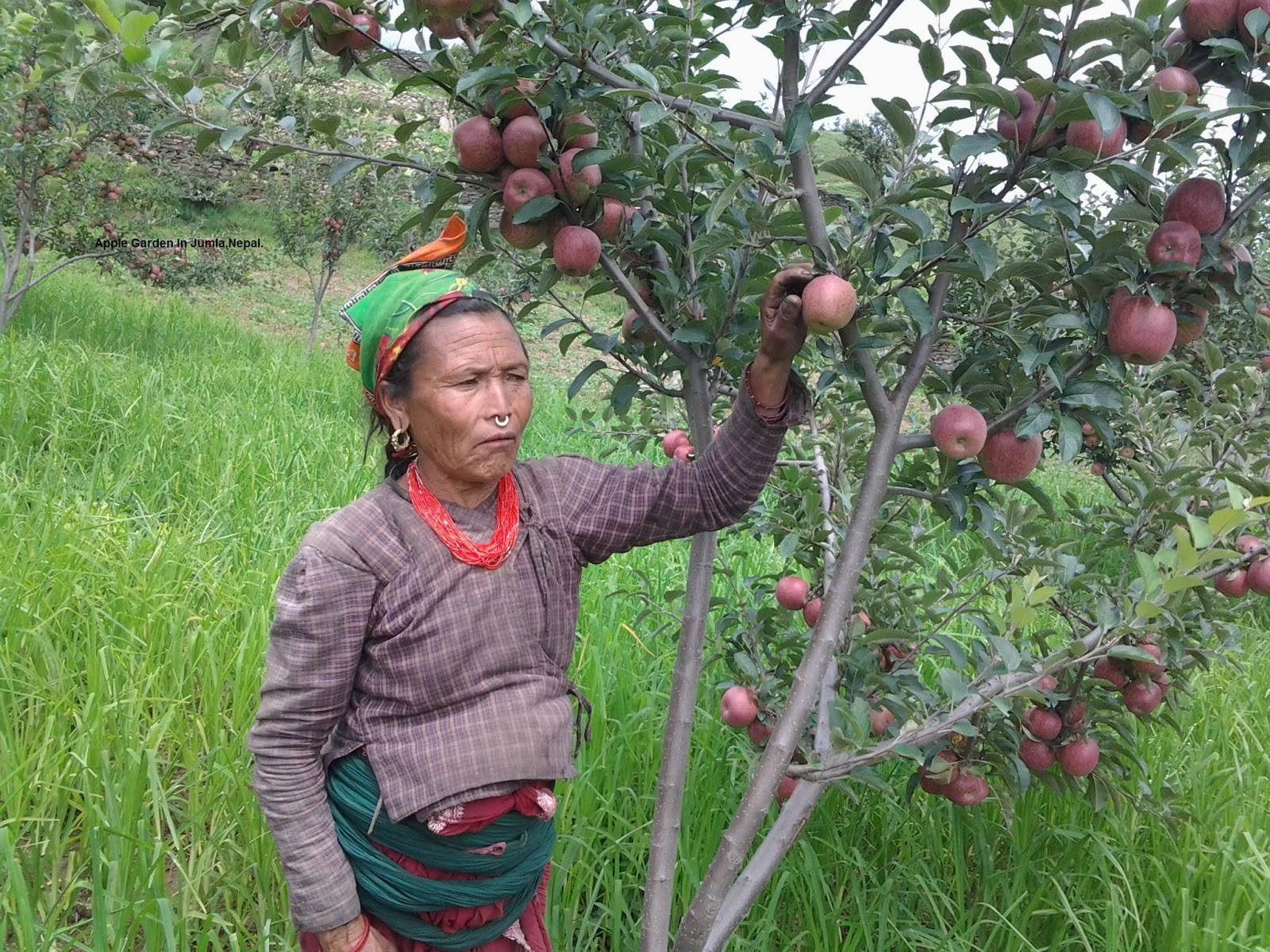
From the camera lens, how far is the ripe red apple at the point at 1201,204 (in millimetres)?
998

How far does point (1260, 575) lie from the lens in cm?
144

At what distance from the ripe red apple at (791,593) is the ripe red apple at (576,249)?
714 mm

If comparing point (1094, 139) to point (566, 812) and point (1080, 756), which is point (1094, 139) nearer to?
point (1080, 756)

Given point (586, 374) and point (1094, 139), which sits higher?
point (1094, 139)

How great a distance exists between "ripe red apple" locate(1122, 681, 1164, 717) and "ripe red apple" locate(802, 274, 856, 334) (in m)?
0.94

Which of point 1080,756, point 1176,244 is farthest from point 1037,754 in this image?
point 1176,244

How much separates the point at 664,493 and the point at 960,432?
37 cm

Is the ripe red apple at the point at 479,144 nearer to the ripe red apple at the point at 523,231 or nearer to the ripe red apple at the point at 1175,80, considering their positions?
the ripe red apple at the point at 523,231

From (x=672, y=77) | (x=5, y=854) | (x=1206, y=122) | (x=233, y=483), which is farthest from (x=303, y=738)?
(x=233, y=483)

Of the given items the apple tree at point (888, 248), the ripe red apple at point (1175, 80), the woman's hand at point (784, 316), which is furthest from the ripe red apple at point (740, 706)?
the ripe red apple at point (1175, 80)

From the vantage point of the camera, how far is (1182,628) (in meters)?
1.46

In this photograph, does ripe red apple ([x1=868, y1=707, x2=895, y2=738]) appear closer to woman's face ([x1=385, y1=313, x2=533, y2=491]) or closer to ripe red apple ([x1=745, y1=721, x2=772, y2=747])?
ripe red apple ([x1=745, y1=721, x2=772, y2=747])

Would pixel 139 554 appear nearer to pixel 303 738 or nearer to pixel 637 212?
pixel 303 738

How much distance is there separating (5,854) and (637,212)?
4.33ft
